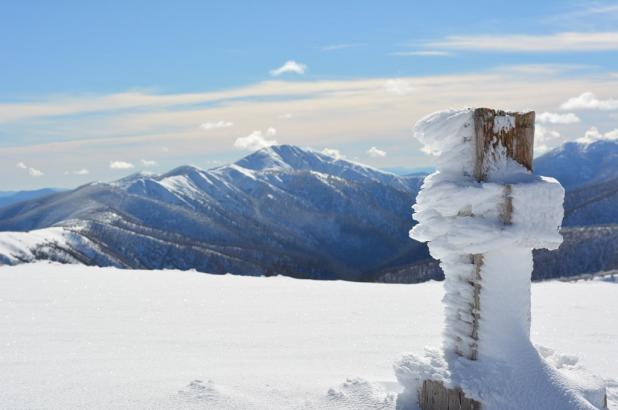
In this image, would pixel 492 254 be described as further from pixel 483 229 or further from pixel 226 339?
pixel 226 339

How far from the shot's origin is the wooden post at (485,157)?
4.67 meters

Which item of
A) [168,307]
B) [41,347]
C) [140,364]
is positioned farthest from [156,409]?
[168,307]

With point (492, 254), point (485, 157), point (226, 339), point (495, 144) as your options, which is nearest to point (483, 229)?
point (492, 254)

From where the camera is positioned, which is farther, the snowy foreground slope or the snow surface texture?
the snowy foreground slope

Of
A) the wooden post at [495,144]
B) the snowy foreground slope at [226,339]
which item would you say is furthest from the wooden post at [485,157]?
the snowy foreground slope at [226,339]

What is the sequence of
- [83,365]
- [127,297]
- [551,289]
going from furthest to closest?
[551,289] < [127,297] < [83,365]

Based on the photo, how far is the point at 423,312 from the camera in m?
9.73

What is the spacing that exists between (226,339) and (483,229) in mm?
4244

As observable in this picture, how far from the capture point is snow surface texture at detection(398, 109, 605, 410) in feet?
15.0

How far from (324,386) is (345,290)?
23.9ft

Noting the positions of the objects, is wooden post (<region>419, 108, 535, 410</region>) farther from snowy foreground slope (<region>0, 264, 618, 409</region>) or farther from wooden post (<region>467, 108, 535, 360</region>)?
snowy foreground slope (<region>0, 264, 618, 409</region>)

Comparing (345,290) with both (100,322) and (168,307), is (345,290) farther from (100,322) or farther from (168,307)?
(100,322)

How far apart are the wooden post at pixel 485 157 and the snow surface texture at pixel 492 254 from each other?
0.05 feet

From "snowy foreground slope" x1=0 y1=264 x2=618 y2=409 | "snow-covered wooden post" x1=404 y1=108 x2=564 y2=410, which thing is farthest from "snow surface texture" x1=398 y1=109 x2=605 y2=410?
"snowy foreground slope" x1=0 y1=264 x2=618 y2=409
